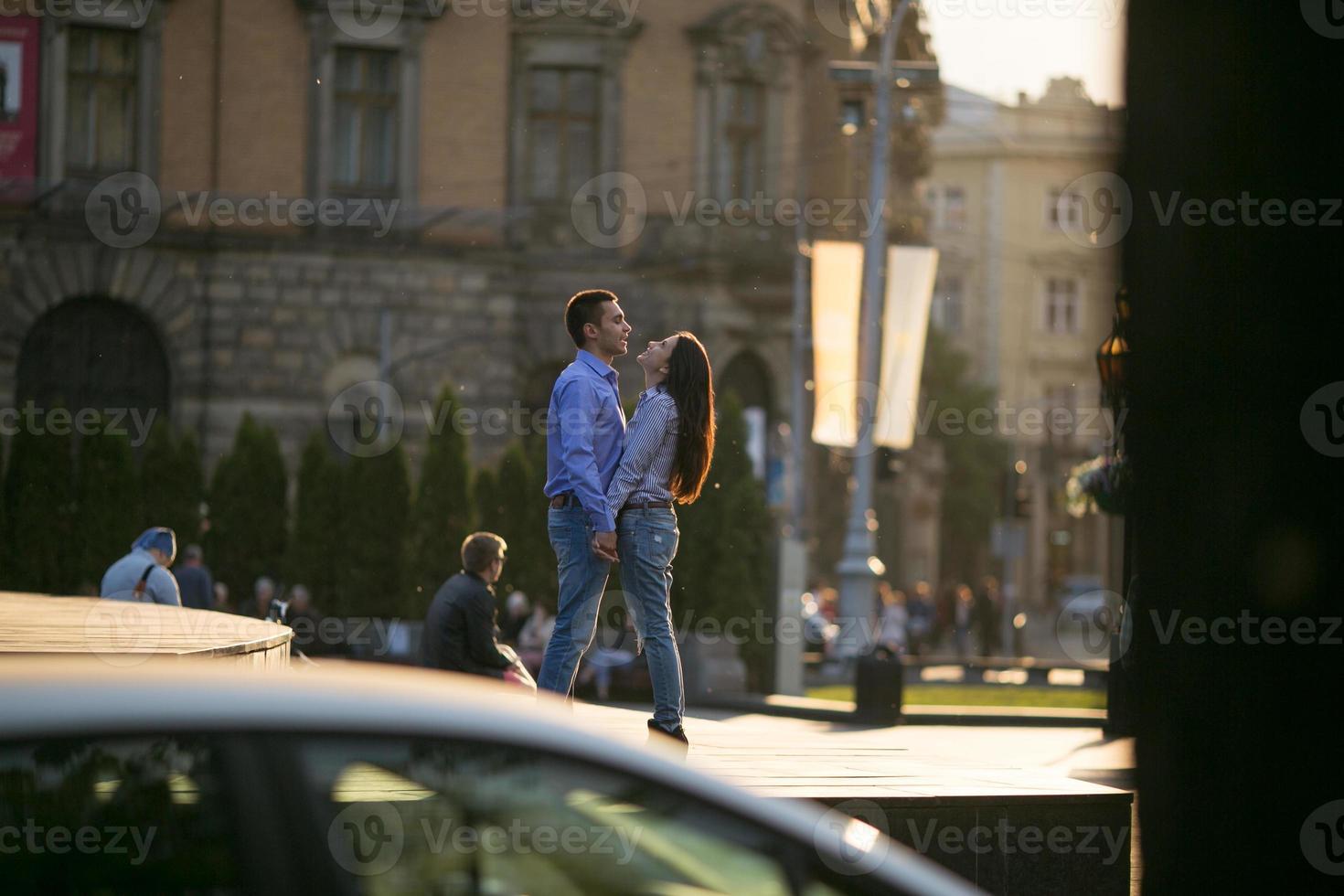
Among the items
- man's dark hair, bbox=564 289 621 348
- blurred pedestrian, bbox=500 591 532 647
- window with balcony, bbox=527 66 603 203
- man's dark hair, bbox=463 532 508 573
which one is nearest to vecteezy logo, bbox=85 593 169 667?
man's dark hair, bbox=463 532 508 573

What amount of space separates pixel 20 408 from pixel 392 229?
696 centimetres

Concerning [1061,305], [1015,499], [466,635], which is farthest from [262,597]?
[1061,305]

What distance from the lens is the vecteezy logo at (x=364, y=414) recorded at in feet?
112

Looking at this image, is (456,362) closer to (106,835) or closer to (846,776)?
(846,776)

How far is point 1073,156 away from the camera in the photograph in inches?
3253

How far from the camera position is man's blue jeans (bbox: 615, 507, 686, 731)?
8125 millimetres

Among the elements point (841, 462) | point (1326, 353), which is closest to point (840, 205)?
point (841, 462)

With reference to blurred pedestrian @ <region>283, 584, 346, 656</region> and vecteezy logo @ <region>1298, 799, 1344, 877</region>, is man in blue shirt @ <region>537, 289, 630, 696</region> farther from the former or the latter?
blurred pedestrian @ <region>283, 584, 346, 656</region>

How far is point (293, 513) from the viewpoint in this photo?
31.0 meters

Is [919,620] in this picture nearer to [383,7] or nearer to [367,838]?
[383,7]

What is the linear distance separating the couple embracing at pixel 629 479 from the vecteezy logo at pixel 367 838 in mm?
5086

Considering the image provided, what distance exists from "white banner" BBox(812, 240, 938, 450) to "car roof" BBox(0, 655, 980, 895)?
68.5 ft

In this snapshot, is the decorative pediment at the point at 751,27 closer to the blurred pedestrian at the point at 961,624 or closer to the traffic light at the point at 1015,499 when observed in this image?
the traffic light at the point at 1015,499

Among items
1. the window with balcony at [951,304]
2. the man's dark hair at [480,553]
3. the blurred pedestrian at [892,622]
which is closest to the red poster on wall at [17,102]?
the blurred pedestrian at [892,622]
